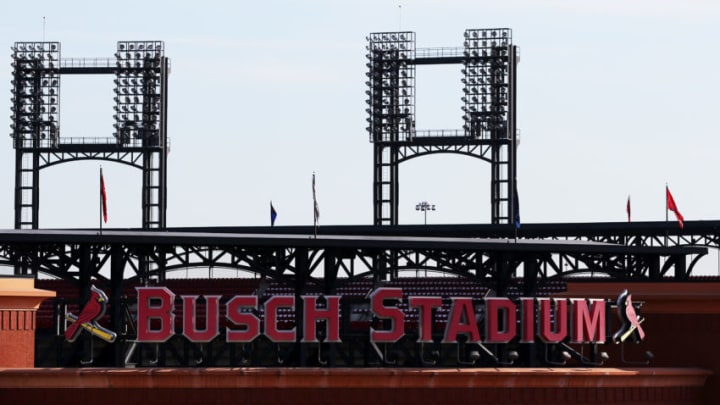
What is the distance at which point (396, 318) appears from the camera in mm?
57938

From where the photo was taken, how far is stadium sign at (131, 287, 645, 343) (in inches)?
2223

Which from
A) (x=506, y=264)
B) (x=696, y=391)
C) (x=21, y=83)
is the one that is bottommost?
(x=696, y=391)

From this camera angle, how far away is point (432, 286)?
352 feet

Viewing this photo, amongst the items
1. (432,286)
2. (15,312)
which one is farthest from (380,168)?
(15,312)

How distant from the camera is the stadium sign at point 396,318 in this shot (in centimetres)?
5647

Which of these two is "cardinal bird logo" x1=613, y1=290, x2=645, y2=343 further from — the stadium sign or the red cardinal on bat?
the red cardinal on bat

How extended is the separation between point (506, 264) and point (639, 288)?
16.2ft

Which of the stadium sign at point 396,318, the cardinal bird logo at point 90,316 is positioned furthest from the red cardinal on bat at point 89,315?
the stadium sign at point 396,318

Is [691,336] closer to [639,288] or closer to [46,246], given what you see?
[639,288]

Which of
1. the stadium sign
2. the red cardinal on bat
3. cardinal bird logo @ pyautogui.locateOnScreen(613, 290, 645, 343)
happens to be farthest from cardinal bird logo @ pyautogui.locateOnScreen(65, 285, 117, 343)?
cardinal bird logo @ pyautogui.locateOnScreen(613, 290, 645, 343)

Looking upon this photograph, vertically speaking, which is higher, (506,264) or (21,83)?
(21,83)

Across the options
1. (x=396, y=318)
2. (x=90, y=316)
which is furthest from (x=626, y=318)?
(x=90, y=316)

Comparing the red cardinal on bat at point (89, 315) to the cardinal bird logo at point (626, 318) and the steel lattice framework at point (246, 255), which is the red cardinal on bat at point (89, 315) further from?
the cardinal bird logo at point (626, 318)

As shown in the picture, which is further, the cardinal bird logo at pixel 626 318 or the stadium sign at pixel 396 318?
the cardinal bird logo at pixel 626 318
